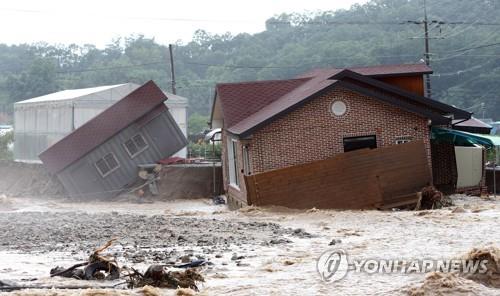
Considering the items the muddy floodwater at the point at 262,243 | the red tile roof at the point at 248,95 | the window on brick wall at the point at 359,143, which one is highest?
the red tile roof at the point at 248,95

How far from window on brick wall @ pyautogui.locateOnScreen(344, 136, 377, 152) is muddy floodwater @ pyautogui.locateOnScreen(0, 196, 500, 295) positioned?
3.76 metres

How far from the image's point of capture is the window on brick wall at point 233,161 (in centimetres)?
3204

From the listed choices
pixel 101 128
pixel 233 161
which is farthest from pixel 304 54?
pixel 233 161

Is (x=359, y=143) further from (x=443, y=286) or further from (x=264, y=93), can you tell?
(x=443, y=286)

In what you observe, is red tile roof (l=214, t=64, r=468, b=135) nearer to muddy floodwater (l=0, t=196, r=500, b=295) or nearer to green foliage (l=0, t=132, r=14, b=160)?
muddy floodwater (l=0, t=196, r=500, b=295)

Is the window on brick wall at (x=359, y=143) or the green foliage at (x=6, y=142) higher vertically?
the window on brick wall at (x=359, y=143)

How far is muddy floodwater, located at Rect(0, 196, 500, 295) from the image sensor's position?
1295 centimetres

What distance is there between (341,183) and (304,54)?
5877 centimetres

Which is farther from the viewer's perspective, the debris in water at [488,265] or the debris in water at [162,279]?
the debris in water at [162,279]

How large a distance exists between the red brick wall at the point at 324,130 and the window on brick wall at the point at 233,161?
2724 mm

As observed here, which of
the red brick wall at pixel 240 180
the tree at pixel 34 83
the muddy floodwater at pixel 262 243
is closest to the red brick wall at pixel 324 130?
the red brick wall at pixel 240 180

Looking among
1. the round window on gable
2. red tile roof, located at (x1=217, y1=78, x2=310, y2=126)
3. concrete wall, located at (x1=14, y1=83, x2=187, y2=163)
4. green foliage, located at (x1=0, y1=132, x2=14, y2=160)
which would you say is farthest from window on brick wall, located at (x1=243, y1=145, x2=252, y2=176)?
green foliage, located at (x1=0, y1=132, x2=14, y2=160)

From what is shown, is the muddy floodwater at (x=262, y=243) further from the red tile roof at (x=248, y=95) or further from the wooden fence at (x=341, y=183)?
the red tile roof at (x=248, y=95)

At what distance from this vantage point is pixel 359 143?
29.4 m
